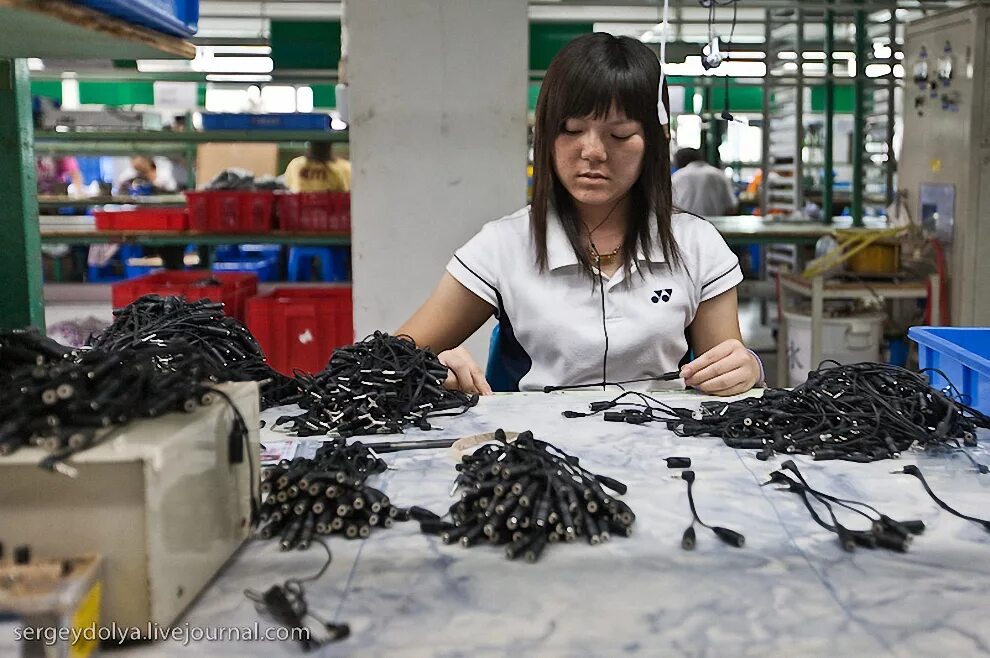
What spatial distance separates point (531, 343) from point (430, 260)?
1725mm

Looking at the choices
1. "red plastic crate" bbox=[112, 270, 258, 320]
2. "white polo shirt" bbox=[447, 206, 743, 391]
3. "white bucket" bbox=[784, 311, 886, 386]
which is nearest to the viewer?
"white polo shirt" bbox=[447, 206, 743, 391]

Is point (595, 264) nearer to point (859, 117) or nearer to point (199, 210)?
point (199, 210)

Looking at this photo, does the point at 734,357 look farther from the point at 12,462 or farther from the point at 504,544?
the point at 12,462

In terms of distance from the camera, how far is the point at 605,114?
71.2 inches

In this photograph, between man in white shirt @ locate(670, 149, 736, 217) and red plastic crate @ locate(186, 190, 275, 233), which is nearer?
red plastic crate @ locate(186, 190, 275, 233)

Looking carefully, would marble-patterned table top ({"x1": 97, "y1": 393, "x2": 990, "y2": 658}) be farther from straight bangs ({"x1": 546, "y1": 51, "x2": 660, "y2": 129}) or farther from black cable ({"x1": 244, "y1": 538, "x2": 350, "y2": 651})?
straight bangs ({"x1": 546, "y1": 51, "x2": 660, "y2": 129})

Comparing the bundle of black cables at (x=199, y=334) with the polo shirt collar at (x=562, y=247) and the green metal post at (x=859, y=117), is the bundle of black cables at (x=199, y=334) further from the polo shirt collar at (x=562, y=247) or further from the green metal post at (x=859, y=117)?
the green metal post at (x=859, y=117)

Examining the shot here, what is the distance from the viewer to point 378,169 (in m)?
3.61

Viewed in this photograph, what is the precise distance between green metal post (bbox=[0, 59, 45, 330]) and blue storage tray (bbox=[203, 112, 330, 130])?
2.93m

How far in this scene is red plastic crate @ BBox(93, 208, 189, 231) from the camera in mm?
4703

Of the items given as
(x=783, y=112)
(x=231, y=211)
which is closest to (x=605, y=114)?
(x=231, y=211)

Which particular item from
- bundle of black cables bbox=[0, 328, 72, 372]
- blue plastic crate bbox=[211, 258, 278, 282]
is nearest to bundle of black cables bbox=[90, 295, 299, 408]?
bundle of black cables bbox=[0, 328, 72, 372]

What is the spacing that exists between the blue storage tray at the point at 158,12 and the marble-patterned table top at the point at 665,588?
649mm

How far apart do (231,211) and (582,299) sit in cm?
314
